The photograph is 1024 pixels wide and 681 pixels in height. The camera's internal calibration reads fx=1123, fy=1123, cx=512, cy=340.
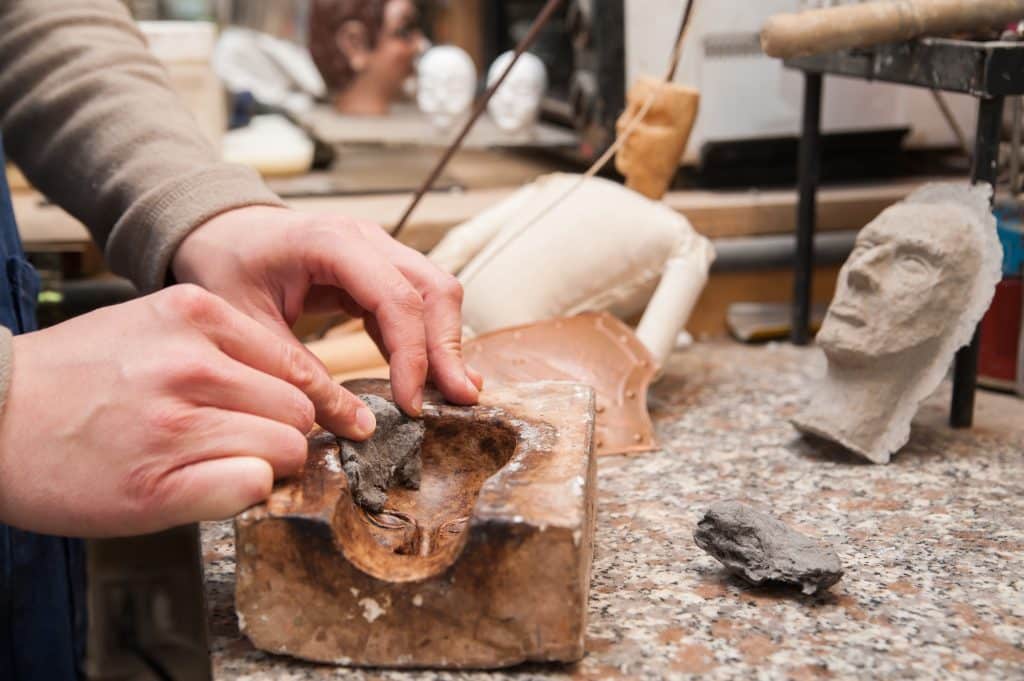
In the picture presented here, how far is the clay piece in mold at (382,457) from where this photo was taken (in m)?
0.91

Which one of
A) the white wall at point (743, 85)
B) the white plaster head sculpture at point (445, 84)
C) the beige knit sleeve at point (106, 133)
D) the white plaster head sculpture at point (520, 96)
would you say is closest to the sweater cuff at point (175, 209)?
the beige knit sleeve at point (106, 133)

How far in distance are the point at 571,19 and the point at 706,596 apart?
4.49 feet

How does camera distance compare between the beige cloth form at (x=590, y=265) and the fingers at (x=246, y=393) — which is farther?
the beige cloth form at (x=590, y=265)

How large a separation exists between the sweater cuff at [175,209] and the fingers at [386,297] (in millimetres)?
155

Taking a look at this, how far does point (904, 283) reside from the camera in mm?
1172

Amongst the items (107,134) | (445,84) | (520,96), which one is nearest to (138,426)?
(107,134)

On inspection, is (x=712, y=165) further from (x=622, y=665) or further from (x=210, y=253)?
(x=622, y=665)

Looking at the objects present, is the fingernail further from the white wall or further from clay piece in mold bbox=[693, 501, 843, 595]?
the white wall

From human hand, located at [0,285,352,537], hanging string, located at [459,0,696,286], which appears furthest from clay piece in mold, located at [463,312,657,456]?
human hand, located at [0,285,352,537]

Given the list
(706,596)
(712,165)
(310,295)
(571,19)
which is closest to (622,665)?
(706,596)

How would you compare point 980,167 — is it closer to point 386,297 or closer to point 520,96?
point 386,297

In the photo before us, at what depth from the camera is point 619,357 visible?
53.6 inches

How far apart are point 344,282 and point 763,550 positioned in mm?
439

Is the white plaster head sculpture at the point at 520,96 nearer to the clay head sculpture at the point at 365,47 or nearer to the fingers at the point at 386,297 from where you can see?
the clay head sculpture at the point at 365,47
